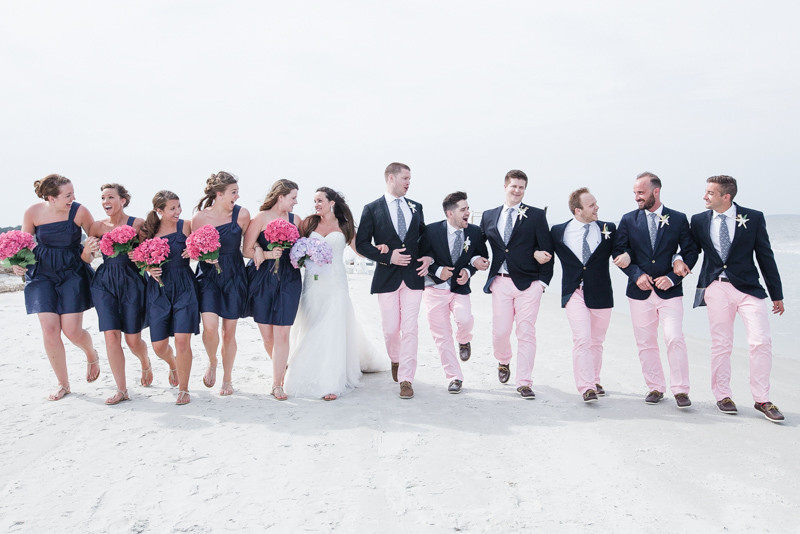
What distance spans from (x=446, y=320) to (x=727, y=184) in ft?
11.1

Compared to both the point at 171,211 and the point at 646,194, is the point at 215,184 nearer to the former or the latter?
the point at 171,211

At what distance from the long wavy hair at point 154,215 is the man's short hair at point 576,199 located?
4.47 m

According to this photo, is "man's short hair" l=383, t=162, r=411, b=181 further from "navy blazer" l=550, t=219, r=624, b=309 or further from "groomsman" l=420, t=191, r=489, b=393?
"navy blazer" l=550, t=219, r=624, b=309

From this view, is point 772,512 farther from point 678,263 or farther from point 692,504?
point 678,263

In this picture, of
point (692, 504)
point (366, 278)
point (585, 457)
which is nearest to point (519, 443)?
point (585, 457)

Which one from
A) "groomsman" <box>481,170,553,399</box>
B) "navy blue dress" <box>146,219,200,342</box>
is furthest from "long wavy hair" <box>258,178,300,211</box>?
"groomsman" <box>481,170,553,399</box>

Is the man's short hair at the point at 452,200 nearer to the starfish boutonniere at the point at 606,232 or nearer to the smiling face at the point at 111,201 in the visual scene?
the starfish boutonniere at the point at 606,232

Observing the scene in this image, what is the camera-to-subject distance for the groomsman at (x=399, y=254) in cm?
670

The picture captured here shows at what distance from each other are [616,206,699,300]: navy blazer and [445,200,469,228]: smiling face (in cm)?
191

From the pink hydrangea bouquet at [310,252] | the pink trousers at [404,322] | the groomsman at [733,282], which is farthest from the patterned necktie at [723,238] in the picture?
the pink hydrangea bouquet at [310,252]

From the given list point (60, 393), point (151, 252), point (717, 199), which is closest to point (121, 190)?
point (151, 252)

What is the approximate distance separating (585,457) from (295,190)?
422 centimetres

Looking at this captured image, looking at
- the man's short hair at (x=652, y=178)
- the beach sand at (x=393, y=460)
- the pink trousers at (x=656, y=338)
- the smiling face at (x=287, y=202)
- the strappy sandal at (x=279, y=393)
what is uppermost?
the man's short hair at (x=652, y=178)

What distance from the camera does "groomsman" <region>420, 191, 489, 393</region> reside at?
6848mm
